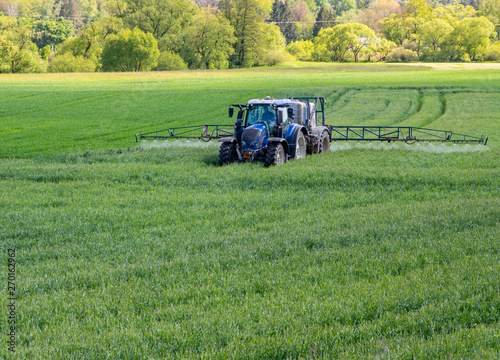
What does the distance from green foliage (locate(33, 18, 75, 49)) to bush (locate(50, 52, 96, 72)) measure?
25.3m

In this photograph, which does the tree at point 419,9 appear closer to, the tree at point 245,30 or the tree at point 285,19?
the tree at point 285,19

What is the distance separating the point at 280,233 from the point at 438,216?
12.1 feet

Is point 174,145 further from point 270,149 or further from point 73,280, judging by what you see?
point 73,280

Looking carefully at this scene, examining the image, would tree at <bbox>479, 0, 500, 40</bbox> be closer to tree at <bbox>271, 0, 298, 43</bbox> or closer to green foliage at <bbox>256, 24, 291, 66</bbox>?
green foliage at <bbox>256, 24, 291, 66</bbox>

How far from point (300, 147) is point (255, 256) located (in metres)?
12.5

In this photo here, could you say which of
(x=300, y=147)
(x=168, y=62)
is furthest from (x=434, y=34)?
(x=300, y=147)

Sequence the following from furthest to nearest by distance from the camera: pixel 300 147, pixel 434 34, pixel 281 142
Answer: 1. pixel 434 34
2. pixel 300 147
3. pixel 281 142

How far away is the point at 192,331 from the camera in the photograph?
612 cm

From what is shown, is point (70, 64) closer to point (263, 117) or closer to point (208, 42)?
point (208, 42)

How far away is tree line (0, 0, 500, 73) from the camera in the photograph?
95438 mm

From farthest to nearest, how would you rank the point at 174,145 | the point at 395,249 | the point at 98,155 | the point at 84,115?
the point at 84,115, the point at 174,145, the point at 98,155, the point at 395,249

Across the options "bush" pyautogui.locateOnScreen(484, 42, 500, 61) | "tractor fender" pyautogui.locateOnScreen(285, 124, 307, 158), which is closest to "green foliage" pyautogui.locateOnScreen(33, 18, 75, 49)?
"bush" pyautogui.locateOnScreen(484, 42, 500, 61)

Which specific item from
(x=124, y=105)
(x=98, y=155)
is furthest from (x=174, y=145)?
(x=124, y=105)

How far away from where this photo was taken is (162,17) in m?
109
